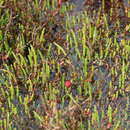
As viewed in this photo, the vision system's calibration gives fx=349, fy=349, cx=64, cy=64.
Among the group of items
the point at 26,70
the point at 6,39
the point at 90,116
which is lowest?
the point at 90,116

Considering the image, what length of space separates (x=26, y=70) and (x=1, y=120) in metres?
0.51

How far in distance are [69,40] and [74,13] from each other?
0.38 meters

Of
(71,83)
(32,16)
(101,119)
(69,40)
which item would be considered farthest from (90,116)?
(32,16)

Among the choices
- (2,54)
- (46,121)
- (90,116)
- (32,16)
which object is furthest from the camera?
(32,16)

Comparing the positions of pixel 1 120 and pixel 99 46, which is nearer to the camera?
pixel 1 120

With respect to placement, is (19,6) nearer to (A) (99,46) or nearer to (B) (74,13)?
(B) (74,13)

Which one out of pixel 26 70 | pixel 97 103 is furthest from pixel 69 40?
pixel 97 103

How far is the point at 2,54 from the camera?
111 inches

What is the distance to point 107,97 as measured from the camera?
8.24 feet

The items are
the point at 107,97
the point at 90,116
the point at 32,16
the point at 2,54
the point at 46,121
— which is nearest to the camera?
the point at 46,121

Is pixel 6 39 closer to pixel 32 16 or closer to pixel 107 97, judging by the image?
pixel 32 16

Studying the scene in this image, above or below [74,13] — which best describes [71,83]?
below

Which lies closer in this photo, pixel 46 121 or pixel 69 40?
pixel 46 121

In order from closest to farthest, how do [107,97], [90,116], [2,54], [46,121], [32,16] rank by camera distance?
[46,121]
[90,116]
[107,97]
[2,54]
[32,16]
